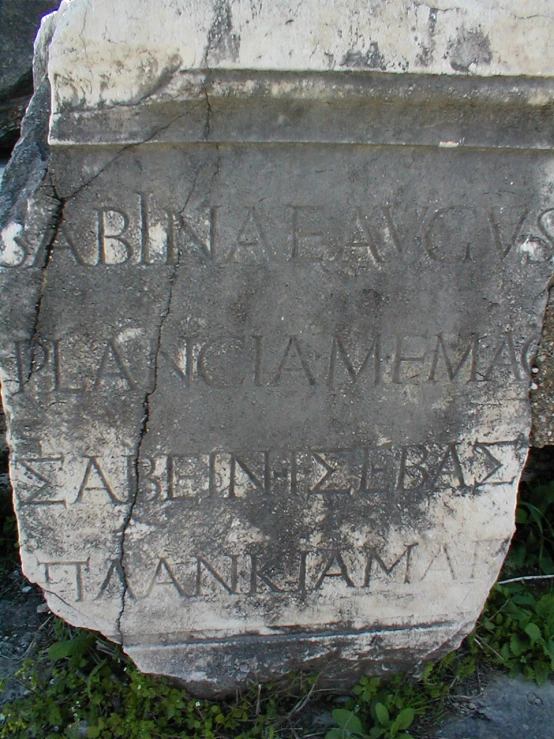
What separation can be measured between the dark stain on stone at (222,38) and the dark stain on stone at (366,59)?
0.23 m

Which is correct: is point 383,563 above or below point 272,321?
below

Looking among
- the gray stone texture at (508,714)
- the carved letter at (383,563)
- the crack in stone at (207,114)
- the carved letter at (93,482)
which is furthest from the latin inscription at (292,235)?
the gray stone texture at (508,714)

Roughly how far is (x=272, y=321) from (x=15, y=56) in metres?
1.95

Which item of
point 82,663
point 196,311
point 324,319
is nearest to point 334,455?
point 324,319

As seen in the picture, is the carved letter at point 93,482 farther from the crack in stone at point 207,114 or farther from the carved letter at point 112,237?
the crack in stone at point 207,114

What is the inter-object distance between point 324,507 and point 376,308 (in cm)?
59

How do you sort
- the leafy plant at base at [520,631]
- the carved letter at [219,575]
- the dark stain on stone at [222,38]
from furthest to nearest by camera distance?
the leafy plant at base at [520,631] → the carved letter at [219,575] → the dark stain on stone at [222,38]

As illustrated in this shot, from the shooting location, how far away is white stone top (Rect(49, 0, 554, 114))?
4.33 feet

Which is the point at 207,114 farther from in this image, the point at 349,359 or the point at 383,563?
the point at 383,563

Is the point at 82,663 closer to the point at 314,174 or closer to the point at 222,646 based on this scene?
the point at 222,646

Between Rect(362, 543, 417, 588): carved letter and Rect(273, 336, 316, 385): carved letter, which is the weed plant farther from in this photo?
Rect(273, 336, 316, 385): carved letter

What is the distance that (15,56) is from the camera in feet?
8.87

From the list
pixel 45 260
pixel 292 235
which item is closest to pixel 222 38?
pixel 292 235

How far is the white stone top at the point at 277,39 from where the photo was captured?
1.32 meters
